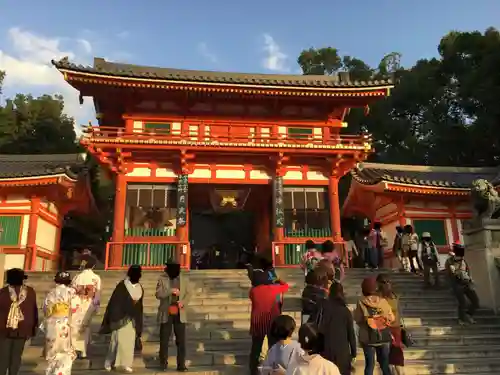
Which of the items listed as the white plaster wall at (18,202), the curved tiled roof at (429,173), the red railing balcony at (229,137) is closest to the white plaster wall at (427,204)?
the curved tiled roof at (429,173)

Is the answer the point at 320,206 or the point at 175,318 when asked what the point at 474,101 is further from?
the point at 175,318

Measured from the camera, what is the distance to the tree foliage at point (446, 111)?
25.8 meters

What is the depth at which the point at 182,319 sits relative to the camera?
6348 mm

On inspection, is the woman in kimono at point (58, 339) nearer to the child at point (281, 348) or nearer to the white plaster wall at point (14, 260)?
the child at point (281, 348)

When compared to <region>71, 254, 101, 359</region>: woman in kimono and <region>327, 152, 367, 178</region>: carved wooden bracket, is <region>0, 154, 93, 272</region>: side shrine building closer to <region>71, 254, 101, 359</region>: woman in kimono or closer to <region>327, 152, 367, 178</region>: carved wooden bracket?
<region>71, 254, 101, 359</region>: woman in kimono

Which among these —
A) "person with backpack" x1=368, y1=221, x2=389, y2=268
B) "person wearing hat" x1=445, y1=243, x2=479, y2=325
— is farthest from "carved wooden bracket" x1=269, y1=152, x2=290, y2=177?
"person wearing hat" x1=445, y1=243, x2=479, y2=325

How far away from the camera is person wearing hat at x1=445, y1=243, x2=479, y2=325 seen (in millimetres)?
8688

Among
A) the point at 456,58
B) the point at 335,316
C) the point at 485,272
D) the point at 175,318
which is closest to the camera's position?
the point at 335,316

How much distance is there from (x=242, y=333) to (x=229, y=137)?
8897 millimetres

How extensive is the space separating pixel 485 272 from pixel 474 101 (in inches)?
863

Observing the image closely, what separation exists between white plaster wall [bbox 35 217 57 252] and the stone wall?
1435cm

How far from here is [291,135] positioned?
16656mm

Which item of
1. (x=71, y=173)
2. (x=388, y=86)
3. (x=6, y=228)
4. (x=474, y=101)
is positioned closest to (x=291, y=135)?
(x=388, y=86)

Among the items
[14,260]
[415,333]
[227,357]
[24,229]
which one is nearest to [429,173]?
[415,333]
